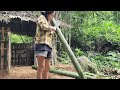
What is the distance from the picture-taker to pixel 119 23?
7.81 meters

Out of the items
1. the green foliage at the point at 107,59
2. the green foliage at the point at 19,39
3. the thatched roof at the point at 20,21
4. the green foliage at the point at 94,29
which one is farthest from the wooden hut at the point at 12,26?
the green foliage at the point at 107,59

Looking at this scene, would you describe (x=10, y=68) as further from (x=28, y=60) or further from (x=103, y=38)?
(x=103, y=38)

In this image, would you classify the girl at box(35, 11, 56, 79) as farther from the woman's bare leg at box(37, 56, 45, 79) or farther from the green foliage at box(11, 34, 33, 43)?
the green foliage at box(11, 34, 33, 43)

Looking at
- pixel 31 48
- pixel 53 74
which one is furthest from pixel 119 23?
pixel 53 74

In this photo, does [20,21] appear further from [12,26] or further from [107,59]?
[107,59]

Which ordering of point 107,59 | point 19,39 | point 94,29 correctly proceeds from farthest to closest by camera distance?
point 19,39, point 94,29, point 107,59

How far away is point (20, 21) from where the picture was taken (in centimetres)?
762

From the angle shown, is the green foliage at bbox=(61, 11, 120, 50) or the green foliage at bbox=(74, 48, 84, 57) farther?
the green foliage at bbox=(61, 11, 120, 50)

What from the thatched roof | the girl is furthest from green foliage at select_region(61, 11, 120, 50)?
the girl

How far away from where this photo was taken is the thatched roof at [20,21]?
23.1 feet

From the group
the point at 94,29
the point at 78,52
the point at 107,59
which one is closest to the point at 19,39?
the point at 78,52

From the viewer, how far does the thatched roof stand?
7051 millimetres

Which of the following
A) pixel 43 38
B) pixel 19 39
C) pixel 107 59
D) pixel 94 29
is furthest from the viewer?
pixel 19 39
